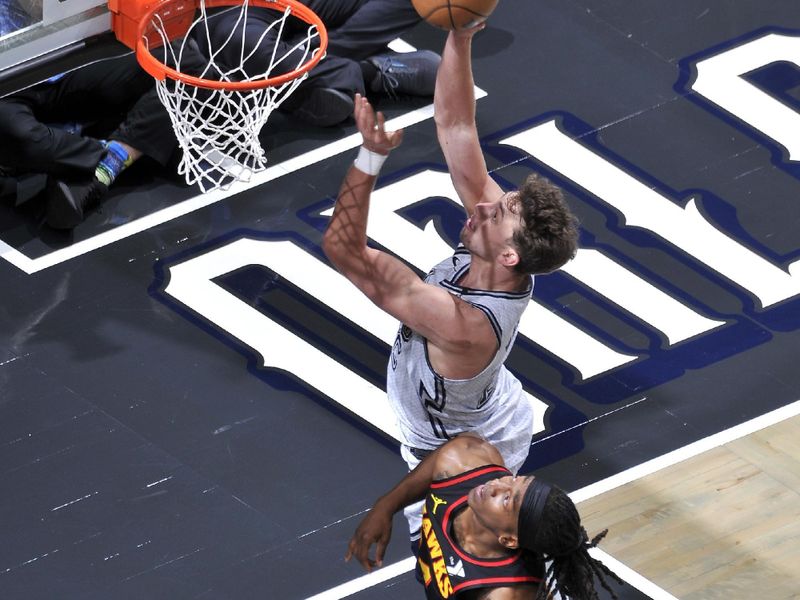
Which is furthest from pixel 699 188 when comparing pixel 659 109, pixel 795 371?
pixel 795 371

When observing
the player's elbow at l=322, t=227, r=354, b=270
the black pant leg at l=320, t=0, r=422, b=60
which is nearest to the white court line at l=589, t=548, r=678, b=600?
the player's elbow at l=322, t=227, r=354, b=270

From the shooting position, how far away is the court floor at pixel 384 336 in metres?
8.34

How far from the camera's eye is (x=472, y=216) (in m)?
7.14

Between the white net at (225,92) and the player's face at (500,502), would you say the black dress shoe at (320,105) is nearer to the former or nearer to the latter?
the white net at (225,92)

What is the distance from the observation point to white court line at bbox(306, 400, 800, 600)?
8.16m

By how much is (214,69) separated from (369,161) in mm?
3478

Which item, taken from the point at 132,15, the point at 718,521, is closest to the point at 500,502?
the point at 718,521

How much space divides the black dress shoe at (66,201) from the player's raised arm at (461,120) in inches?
110

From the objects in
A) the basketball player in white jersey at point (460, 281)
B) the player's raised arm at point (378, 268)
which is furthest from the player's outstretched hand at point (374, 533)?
the player's raised arm at point (378, 268)

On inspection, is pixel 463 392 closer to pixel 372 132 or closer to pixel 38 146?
pixel 372 132

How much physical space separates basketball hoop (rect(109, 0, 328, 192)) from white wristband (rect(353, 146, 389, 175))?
2.16 meters

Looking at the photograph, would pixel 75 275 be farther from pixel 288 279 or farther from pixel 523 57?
pixel 523 57

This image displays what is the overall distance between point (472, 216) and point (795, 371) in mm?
2766

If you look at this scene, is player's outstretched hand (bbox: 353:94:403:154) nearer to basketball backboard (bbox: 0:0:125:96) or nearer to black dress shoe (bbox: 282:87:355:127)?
basketball backboard (bbox: 0:0:125:96)
